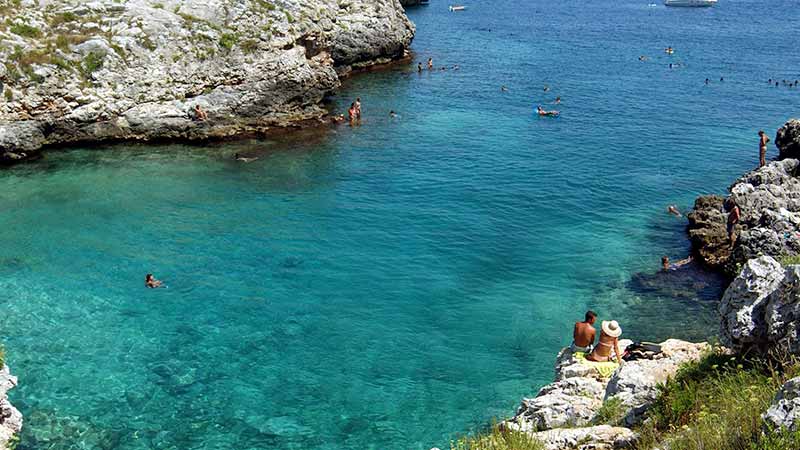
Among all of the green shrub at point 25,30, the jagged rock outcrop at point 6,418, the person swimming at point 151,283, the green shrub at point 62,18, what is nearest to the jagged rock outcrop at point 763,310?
the jagged rock outcrop at point 6,418

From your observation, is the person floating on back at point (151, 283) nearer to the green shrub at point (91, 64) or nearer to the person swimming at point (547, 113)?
the green shrub at point (91, 64)

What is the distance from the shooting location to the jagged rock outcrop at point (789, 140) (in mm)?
41062

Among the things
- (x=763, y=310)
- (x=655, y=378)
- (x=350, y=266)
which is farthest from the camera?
(x=350, y=266)

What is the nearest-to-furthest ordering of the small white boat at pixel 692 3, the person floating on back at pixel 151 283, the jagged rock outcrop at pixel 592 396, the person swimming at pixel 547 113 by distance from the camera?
the jagged rock outcrop at pixel 592 396 → the person floating on back at pixel 151 283 → the person swimming at pixel 547 113 → the small white boat at pixel 692 3

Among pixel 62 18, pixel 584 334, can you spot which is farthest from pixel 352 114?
pixel 584 334

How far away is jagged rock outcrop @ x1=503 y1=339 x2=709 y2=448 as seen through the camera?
45.1ft

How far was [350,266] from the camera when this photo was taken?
3206cm

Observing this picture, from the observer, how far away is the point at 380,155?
154 feet

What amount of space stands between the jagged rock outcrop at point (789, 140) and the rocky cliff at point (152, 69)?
107 feet

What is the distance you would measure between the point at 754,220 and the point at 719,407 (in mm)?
24584

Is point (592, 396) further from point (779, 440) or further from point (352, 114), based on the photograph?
point (352, 114)

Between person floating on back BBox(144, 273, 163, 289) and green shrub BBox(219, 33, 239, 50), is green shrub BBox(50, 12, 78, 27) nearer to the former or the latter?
green shrub BBox(219, 33, 239, 50)

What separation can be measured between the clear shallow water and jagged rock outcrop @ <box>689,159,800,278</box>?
5.47 feet

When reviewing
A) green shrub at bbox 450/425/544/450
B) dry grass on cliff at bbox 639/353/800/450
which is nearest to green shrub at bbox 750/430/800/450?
dry grass on cliff at bbox 639/353/800/450
